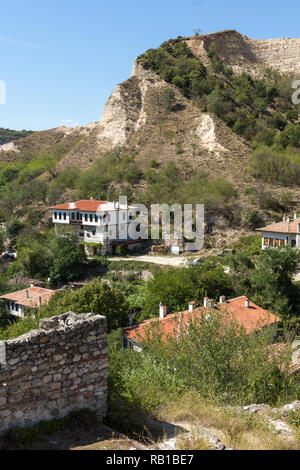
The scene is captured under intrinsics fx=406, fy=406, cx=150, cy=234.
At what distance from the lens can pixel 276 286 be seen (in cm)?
2398

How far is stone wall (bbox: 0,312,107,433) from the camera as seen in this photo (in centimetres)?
571

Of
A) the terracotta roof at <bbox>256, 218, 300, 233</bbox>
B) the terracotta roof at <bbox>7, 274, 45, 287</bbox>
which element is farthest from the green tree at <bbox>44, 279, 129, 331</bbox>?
the terracotta roof at <bbox>256, 218, 300, 233</bbox>

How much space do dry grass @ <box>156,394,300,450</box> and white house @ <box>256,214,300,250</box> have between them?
23.8 m

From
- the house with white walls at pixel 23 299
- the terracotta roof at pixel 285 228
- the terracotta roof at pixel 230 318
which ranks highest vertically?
the terracotta roof at pixel 285 228

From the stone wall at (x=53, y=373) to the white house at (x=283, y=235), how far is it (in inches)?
989

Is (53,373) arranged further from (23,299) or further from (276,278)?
(23,299)

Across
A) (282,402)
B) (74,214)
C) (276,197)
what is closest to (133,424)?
(282,402)

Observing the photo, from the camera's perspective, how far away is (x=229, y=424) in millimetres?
6500

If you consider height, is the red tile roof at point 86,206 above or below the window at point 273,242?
above

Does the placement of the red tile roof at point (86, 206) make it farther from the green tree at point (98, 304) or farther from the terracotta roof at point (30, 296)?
the green tree at point (98, 304)

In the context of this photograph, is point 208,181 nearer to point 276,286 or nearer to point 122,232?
point 122,232

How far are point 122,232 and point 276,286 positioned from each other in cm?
1920

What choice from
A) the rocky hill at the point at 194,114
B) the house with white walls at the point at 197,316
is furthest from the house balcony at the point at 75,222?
the house with white walls at the point at 197,316

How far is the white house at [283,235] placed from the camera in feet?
98.8
